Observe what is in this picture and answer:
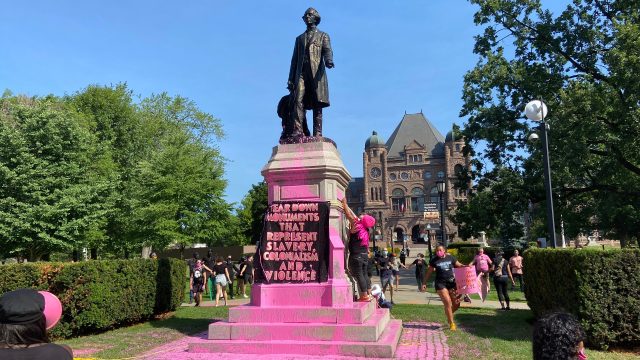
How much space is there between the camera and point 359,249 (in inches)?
361

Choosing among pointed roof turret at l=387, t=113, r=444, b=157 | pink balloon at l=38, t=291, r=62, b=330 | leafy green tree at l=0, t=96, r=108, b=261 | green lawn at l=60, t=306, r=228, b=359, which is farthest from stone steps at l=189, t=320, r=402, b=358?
pointed roof turret at l=387, t=113, r=444, b=157

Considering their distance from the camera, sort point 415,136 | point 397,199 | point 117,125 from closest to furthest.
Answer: point 117,125 < point 397,199 < point 415,136

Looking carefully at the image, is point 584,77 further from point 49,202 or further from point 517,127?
point 49,202

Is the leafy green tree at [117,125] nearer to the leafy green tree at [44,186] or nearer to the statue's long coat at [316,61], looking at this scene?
the leafy green tree at [44,186]

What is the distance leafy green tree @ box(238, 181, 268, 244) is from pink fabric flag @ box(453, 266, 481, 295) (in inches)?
1944

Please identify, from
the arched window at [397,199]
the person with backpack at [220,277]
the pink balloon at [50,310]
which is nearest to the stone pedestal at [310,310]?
the pink balloon at [50,310]

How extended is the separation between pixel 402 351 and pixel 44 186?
19247 millimetres

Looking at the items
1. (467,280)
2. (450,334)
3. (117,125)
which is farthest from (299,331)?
(117,125)

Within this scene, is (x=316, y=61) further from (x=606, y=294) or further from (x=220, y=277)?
(x=220, y=277)

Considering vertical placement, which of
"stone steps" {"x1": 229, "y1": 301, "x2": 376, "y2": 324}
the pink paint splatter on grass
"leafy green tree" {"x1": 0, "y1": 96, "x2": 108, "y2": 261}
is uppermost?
"leafy green tree" {"x1": 0, "y1": 96, "x2": 108, "y2": 261}

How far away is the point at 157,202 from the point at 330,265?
2573 cm

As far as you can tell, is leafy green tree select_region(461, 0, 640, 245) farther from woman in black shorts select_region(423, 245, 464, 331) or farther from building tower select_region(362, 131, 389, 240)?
building tower select_region(362, 131, 389, 240)

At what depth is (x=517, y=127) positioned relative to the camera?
80.4ft

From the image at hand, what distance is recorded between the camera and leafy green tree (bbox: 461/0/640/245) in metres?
20.1
